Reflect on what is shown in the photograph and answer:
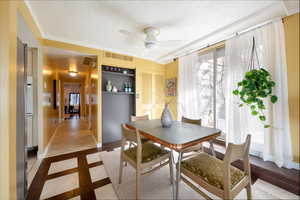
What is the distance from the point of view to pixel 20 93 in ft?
4.02

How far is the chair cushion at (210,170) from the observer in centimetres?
101

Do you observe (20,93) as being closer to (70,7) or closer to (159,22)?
(70,7)

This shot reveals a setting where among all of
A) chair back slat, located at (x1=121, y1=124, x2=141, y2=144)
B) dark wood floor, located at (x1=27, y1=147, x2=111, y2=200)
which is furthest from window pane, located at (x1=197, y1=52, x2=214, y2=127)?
dark wood floor, located at (x1=27, y1=147, x2=111, y2=200)

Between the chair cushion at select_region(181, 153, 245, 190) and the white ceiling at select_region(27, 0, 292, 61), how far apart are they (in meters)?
2.04

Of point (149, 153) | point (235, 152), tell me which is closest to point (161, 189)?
point (149, 153)

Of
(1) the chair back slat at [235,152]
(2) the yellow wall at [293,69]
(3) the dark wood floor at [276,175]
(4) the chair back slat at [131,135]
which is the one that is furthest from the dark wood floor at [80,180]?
(2) the yellow wall at [293,69]

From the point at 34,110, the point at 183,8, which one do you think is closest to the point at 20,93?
the point at 34,110

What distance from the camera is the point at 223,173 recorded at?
3.14 ft

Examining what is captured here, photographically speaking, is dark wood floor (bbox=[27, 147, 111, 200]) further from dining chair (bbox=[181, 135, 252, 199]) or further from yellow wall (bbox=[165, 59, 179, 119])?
yellow wall (bbox=[165, 59, 179, 119])

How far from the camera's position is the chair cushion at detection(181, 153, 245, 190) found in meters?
1.01

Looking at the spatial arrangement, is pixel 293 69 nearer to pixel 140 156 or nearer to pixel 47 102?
pixel 140 156

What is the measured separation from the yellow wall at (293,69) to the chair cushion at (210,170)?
1441 millimetres

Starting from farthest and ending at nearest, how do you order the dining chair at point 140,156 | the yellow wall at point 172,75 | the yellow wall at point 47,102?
the yellow wall at point 172,75 < the yellow wall at point 47,102 < the dining chair at point 140,156

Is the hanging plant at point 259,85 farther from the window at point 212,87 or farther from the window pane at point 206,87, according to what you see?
the window pane at point 206,87
